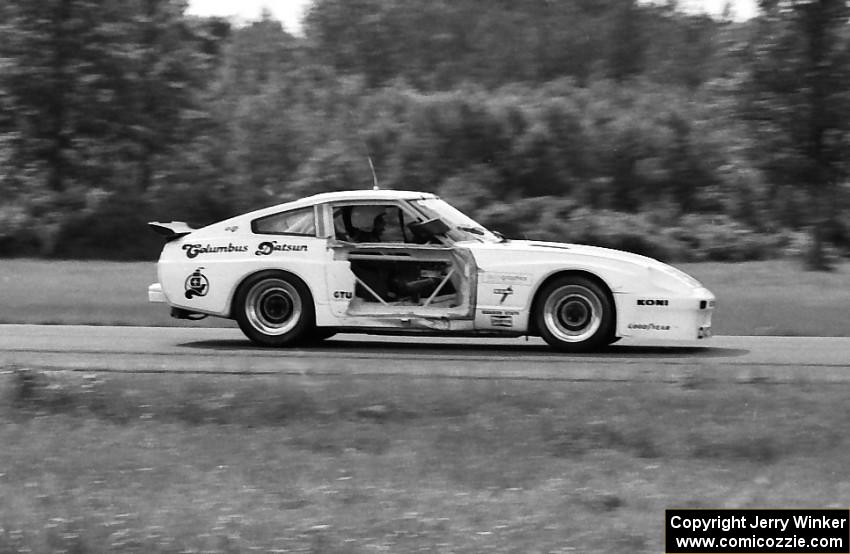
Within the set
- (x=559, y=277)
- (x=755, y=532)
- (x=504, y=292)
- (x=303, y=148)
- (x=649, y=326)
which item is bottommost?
(x=755, y=532)

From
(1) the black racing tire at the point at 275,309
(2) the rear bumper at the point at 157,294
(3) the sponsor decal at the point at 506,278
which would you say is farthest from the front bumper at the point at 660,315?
(2) the rear bumper at the point at 157,294

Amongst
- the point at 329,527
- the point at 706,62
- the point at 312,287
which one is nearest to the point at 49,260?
the point at 312,287

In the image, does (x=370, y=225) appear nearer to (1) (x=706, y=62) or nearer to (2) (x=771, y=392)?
(2) (x=771, y=392)

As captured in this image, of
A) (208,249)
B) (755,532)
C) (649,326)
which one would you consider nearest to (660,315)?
(649,326)

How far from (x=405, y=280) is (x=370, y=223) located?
2.13 feet

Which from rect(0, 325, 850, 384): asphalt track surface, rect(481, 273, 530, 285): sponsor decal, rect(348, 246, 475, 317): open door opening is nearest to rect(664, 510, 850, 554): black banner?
rect(0, 325, 850, 384): asphalt track surface

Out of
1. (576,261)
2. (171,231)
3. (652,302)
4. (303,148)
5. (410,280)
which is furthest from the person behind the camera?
(303,148)

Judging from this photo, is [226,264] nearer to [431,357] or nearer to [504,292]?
[431,357]

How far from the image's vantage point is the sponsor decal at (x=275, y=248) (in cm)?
1223

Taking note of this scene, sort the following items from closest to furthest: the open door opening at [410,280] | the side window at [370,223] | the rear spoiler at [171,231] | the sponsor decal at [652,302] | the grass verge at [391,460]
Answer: the grass verge at [391,460] < the sponsor decal at [652,302] < the open door opening at [410,280] < the side window at [370,223] < the rear spoiler at [171,231]

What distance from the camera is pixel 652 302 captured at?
37.3 ft

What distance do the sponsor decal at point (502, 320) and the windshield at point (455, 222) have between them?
2.71 feet

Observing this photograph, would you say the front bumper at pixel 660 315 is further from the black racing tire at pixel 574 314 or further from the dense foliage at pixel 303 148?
the dense foliage at pixel 303 148

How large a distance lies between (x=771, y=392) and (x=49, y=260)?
74.6 ft
